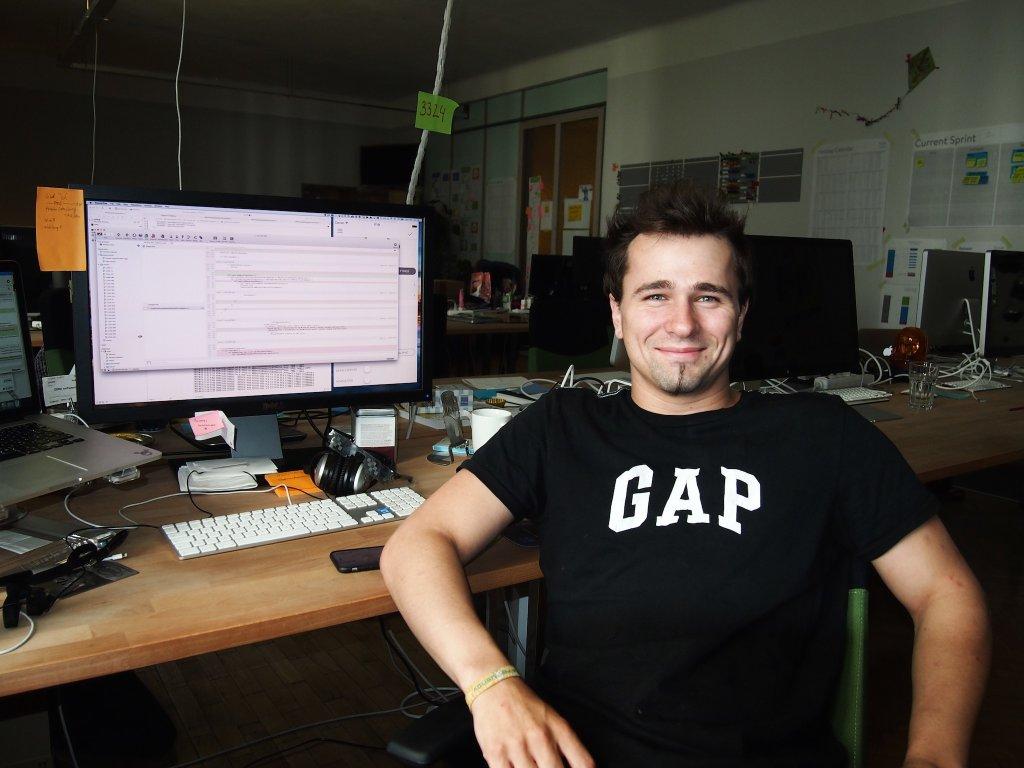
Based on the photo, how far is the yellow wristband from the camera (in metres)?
0.90

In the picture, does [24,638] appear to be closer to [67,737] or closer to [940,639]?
[67,737]

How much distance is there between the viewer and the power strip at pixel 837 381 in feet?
8.48

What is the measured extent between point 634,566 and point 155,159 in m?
8.81

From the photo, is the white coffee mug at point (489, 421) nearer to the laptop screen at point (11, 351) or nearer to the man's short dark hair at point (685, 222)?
the man's short dark hair at point (685, 222)

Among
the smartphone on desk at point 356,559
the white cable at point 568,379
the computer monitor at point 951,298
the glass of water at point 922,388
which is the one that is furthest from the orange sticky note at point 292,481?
the computer monitor at point 951,298

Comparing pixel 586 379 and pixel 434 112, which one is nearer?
pixel 434 112

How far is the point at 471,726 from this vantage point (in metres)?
0.90

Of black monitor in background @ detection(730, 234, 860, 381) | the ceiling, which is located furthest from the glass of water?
the ceiling

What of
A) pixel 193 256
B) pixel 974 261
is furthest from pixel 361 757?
pixel 974 261

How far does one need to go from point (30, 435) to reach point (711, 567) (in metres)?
1.16

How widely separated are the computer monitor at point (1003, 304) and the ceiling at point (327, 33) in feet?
10.3

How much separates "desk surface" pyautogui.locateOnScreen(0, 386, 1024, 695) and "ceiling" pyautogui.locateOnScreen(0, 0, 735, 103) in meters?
5.09

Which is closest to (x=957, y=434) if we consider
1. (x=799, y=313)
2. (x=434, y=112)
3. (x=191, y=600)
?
(x=799, y=313)

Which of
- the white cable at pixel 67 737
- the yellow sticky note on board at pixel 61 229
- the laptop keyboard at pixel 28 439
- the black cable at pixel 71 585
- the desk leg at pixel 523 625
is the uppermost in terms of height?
the yellow sticky note on board at pixel 61 229
